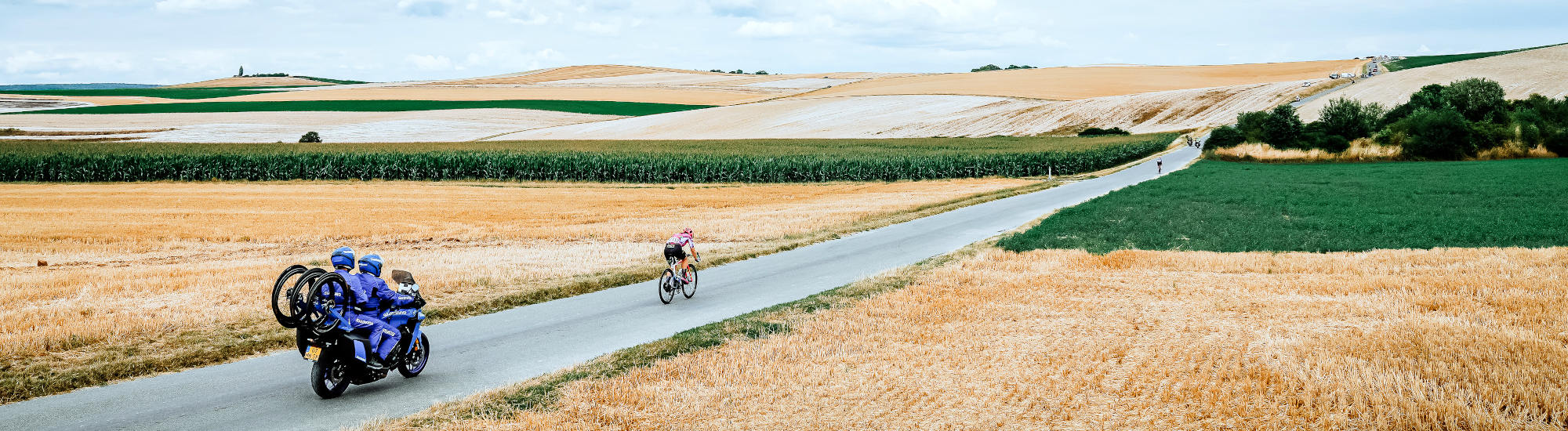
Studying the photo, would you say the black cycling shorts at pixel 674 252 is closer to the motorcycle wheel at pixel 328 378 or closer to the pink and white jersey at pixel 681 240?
the pink and white jersey at pixel 681 240

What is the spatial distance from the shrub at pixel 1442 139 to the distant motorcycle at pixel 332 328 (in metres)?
63.5

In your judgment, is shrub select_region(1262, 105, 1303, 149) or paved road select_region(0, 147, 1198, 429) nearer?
paved road select_region(0, 147, 1198, 429)

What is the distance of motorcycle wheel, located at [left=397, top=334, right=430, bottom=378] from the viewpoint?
10.9m

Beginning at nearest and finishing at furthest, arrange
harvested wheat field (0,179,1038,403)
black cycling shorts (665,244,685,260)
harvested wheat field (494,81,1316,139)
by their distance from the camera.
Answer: harvested wheat field (0,179,1038,403) < black cycling shorts (665,244,685,260) < harvested wheat field (494,81,1316,139)

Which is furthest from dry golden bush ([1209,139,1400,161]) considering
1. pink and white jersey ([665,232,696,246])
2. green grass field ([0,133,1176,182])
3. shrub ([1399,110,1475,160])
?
pink and white jersey ([665,232,696,246])

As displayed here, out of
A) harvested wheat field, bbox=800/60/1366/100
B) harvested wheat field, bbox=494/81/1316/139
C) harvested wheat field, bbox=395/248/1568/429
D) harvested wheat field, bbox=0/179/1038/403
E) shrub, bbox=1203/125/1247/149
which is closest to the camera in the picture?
harvested wheat field, bbox=395/248/1568/429

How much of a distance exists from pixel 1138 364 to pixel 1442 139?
58995mm

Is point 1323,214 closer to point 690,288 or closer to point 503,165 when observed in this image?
point 690,288

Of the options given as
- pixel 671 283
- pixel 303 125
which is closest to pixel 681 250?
pixel 671 283

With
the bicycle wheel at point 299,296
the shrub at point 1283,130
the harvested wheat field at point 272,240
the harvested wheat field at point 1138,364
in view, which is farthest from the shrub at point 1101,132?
the bicycle wheel at point 299,296

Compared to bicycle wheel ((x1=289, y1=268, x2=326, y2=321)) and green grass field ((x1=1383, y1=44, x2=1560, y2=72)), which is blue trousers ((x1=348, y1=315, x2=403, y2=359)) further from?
green grass field ((x1=1383, y1=44, x2=1560, y2=72))

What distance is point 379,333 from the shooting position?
10180 millimetres

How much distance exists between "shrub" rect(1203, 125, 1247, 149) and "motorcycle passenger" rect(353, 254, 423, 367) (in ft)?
215

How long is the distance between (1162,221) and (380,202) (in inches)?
1215
